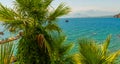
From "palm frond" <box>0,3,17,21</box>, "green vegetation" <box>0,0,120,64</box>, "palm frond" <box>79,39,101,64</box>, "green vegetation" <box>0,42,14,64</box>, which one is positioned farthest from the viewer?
"palm frond" <box>79,39,101,64</box>

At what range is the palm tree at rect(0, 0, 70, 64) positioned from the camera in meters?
8.55

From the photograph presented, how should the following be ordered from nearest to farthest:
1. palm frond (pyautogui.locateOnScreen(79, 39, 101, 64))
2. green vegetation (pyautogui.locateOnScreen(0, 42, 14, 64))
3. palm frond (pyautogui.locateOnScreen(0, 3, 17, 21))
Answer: green vegetation (pyautogui.locateOnScreen(0, 42, 14, 64)) → palm frond (pyautogui.locateOnScreen(0, 3, 17, 21)) → palm frond (pyautogui.locateOnScreen(79, 39, 101, 64))

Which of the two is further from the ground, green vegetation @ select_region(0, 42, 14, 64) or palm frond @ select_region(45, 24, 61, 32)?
palm frond @ select_region(45, 24, 61, 32)

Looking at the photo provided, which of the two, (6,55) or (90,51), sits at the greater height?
(6,55)

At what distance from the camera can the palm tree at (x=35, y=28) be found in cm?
855

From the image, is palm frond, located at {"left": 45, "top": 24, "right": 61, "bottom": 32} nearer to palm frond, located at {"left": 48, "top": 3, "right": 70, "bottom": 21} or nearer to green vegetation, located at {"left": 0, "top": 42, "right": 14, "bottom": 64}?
palm frond, located at {"left": 48, "top": 3, "right": 70, "bottom": 21}

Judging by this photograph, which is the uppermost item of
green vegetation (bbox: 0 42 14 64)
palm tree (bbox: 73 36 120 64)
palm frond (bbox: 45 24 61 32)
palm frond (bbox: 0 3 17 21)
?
palm frond (bbox: 0 3 17 21)

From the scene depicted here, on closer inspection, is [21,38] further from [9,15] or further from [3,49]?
[3,49]

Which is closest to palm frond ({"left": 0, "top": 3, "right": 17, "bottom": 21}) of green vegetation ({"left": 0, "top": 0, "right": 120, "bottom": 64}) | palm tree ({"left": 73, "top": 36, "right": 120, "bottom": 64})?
green vegetation ({"left": 0, "top": 0, "right": 120, "bottom": 64})

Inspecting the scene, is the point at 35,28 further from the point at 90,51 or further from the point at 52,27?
the point at 90,51

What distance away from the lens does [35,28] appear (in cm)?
868

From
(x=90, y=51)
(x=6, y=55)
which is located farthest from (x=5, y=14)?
(x=6, y=55)

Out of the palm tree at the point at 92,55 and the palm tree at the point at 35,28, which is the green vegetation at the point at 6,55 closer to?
the palm tree at the point at 35,28

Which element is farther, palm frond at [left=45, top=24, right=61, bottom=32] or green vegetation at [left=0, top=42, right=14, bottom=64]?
palm frond at [left=45, top=24, right=61, bottom=32]
